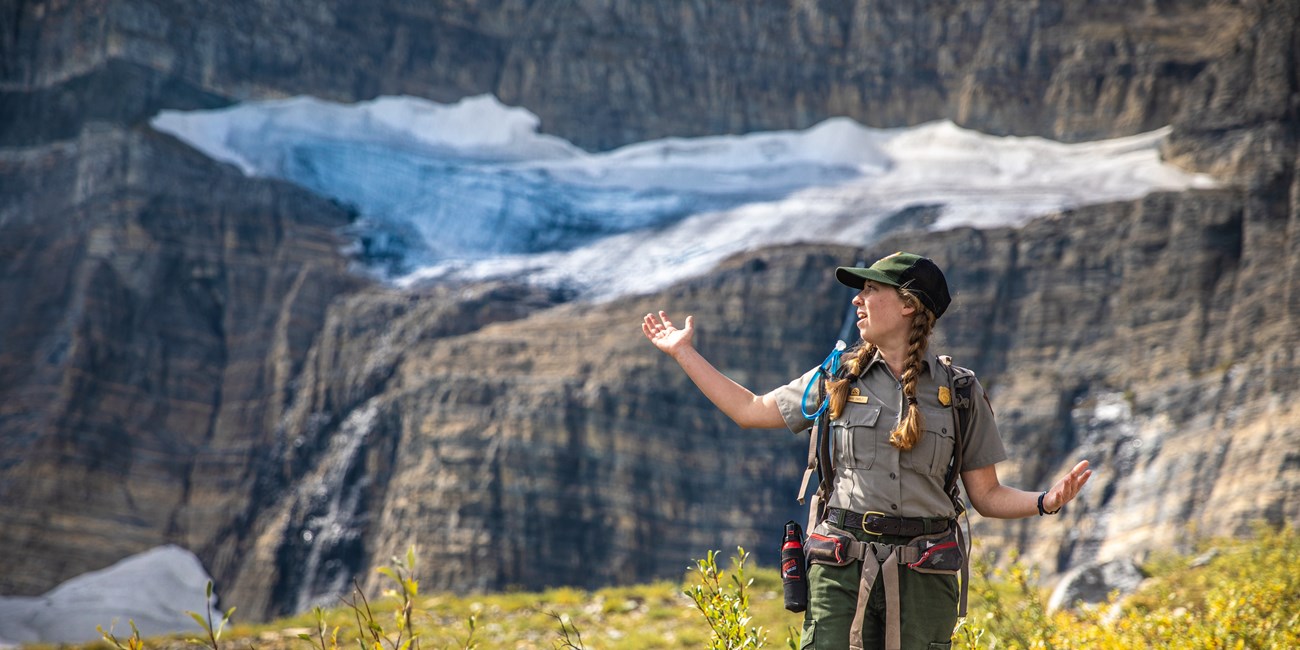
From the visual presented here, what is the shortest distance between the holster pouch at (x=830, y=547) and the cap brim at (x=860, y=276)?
0.80 meters

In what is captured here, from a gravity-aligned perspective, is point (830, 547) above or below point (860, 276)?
below

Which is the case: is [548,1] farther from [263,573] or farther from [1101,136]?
[263,573]

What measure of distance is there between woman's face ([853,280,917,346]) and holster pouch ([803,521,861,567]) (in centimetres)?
65

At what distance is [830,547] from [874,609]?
24 cm

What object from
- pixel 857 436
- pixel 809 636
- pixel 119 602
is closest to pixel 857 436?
pixel 857 436

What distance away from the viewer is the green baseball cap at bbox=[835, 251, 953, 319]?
4.41m

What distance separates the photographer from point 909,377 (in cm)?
436

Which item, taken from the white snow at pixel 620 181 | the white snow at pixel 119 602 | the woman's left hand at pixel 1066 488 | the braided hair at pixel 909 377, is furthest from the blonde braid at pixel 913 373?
the white snow at pixel 620 181

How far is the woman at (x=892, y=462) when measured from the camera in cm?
425

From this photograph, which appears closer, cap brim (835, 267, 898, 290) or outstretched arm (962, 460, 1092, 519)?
outstretched arm (962, 460, 1092, 519)

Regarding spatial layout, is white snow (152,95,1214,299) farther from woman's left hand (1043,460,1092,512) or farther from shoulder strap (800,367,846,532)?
woman's left hand (1043,460,1092,512)

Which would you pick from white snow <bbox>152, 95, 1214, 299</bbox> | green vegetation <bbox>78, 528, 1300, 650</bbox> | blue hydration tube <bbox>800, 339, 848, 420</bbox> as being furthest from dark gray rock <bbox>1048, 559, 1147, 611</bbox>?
white snow <bbox>152, 95, 1214, 299</bbox>

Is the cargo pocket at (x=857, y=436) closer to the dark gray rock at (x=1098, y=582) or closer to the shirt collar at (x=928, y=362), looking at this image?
the shirt collar at (x=928, y=362)

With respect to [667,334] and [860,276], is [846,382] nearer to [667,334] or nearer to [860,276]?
[860,276]
